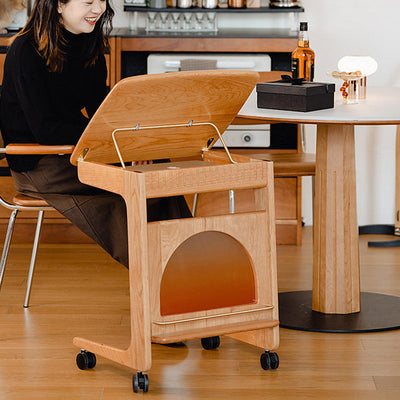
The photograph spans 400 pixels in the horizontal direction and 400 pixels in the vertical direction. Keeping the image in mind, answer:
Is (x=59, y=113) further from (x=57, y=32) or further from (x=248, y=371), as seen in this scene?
(x=248, y=371)

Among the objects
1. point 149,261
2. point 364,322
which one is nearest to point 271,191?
point 149,261

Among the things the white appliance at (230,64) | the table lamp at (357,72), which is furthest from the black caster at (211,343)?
the white appliance at (230,64)

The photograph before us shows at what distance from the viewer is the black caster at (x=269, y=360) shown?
7.68 ft

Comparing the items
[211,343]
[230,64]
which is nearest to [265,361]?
[211,343]

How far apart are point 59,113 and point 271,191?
0.85 m

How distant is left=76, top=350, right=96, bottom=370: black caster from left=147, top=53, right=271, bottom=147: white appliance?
5.48ft

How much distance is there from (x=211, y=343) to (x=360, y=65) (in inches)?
45.2

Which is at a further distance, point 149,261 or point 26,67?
point 26,67

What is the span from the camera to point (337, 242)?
275 centimetres

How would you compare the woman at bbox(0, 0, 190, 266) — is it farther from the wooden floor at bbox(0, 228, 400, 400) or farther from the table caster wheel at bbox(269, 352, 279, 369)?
the table caster wheel at bbox(269, 352, 279, 369)

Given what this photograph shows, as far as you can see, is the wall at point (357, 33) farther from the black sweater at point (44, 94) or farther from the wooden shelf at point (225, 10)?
the black sweater at point (44, 94)

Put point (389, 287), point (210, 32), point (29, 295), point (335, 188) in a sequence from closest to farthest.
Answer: point (335, 188)
point (29, 295)
point (389, 287)
point (210, 32)

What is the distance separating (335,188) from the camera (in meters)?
2.72

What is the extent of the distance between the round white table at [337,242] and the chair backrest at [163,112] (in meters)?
0.31
